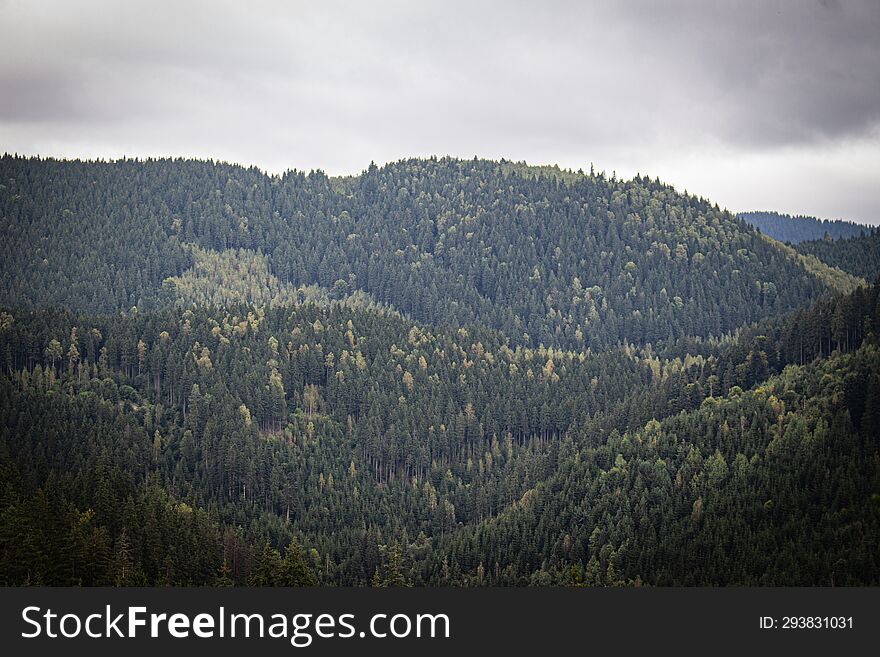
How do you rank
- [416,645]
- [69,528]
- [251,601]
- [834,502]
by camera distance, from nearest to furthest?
[416,645], [251,601], [69,528], [834,502]

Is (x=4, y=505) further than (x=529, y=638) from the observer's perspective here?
Yes

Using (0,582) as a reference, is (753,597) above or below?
above

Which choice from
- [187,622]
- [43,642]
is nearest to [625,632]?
[187,622]

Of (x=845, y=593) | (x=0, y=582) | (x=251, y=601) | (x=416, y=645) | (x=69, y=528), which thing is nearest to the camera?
(x=416, y=645)

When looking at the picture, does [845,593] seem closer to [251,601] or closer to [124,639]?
[251,601]

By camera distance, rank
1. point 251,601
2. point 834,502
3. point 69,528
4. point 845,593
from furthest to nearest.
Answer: point 834,502 → point 69,528 → point 845,593 → point 251,601

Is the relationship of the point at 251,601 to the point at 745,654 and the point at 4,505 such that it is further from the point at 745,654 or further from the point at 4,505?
the point at 4,505

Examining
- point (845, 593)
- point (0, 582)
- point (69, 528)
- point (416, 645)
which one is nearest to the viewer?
point (416, 645)

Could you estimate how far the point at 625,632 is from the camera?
378 feet

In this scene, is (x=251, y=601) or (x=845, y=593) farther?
(x=845, y=593)

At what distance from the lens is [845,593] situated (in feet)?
427

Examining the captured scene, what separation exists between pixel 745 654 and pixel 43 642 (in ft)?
230

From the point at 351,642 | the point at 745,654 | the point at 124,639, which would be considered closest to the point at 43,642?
the point at 124,639

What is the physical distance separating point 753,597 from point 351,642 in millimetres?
44037
